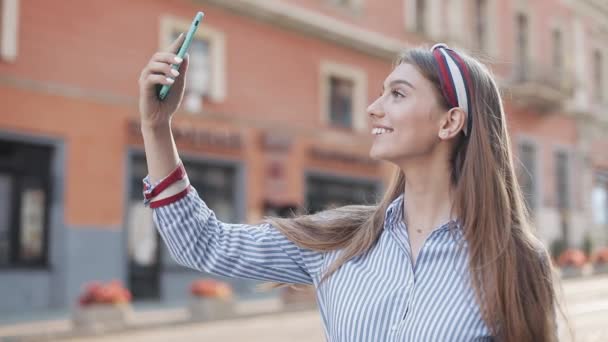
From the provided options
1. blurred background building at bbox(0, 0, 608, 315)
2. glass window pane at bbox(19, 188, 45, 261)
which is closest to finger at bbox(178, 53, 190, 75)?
blurred background building at bbox(0, 0, 608, 315)

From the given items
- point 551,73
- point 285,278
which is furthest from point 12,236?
point 551,73

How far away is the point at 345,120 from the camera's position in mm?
20766

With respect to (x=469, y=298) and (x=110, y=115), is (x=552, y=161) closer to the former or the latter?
(x=110, y=115)

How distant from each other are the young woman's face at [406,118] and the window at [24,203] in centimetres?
1289

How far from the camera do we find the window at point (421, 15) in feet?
77.5

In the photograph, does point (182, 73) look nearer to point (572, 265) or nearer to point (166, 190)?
point (166, 190)

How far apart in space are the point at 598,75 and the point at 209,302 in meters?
25.1

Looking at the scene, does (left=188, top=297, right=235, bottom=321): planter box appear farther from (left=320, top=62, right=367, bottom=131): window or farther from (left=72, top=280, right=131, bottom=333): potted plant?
(left=320, top=62, right=367, bottom=131): window

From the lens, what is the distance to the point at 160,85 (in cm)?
212

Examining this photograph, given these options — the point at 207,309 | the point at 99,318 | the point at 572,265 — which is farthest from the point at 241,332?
the point at 572,265

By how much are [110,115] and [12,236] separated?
3028 mm

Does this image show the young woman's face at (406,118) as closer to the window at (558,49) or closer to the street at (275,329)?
the street at (275,329)

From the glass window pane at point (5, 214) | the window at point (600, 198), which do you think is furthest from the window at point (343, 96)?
the window at point (600, 198)

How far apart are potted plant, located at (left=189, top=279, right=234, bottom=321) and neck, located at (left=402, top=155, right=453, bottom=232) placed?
11.1 metres
